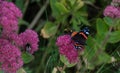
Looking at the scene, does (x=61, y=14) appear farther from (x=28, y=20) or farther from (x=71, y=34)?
(x=28, y=20)

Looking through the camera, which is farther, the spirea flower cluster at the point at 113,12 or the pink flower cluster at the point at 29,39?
the pink flower cluster at the point at 29,39

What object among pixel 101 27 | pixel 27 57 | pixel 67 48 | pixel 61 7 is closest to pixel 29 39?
pixel 27 57

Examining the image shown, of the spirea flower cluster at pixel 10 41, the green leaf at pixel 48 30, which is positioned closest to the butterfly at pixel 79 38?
the spirea flower cluster at pixel 10 41

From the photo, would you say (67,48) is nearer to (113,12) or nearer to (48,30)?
(113,12)

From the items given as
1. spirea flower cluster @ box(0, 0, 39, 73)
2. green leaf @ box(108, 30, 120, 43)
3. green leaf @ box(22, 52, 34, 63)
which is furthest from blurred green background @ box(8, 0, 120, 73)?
spirea flower cluster @ box(0, 0, 39, 73)

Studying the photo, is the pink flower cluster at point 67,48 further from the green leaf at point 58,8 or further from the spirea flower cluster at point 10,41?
the green leaf at point 58,8

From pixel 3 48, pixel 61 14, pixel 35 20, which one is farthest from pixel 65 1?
pixel 3 48
